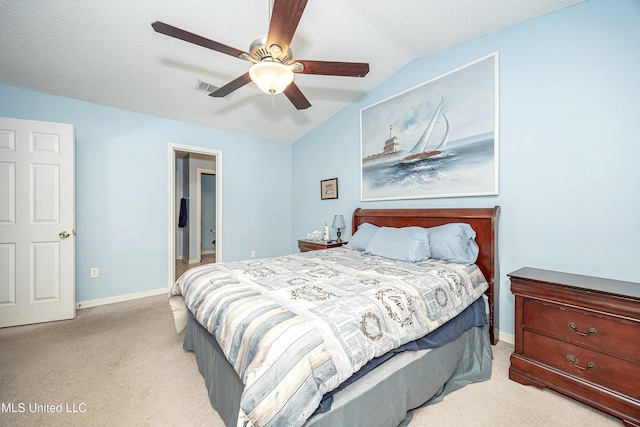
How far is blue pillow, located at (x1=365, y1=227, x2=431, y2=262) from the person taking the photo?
7.73ft

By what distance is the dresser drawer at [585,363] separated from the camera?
141 centimetres

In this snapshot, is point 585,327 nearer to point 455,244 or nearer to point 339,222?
point 455,244

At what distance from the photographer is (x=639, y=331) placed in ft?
4.53

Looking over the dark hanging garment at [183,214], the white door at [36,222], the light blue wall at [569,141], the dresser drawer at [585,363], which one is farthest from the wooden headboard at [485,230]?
the dark hanging garment at [183,214]

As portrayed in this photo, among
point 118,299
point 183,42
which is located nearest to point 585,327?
point 183,42

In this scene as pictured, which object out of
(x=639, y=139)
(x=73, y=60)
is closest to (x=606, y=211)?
(x=639, y=139)

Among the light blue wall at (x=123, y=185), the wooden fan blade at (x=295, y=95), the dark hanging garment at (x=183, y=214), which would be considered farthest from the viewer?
the dark hanging garment at (x=183, y=214)

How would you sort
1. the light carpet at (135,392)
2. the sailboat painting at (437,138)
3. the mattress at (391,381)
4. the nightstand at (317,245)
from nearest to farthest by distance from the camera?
A: the mattress at (391,381)
the light carpet at (135,392)
the sailboat painting at (437,138)
the nightstand at (317,245)

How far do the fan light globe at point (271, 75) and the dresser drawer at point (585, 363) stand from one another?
2.47 m

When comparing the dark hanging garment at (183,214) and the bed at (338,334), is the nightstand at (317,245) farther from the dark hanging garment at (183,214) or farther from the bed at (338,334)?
the dark hanging garment at (183,214)

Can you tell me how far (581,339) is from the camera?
1.56 metres

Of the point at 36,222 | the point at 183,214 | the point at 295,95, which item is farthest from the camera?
the point at 183,214

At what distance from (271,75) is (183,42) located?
4.37 feet

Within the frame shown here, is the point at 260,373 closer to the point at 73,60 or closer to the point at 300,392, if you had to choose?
the point at 300,392
